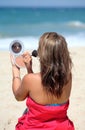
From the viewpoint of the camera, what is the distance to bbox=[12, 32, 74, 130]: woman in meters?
2.62

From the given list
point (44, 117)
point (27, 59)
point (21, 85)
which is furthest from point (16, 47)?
point (44, 117)

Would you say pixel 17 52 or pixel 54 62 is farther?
pixel 17 52

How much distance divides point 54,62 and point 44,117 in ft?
1.37

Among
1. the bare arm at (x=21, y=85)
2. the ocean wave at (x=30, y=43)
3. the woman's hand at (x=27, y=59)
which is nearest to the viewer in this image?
the bare arm at (x=21, y=85)

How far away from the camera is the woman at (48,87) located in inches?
103

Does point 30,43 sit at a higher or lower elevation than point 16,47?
lower

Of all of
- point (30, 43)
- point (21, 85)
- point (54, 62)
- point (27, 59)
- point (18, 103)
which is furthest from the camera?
point (30, 43)

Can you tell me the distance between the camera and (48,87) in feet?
8.80

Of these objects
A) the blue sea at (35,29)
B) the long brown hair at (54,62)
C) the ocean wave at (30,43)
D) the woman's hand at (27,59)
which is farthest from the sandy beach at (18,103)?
the blue sea at (35,29)

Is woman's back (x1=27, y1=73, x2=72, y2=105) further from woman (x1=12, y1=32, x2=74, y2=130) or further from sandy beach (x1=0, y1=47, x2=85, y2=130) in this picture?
sandy beach (x1=0, y1=47, x2=85, y2=130)

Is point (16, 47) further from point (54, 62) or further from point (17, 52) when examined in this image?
point (54, 62)

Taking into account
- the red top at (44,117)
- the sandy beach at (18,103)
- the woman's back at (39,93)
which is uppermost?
the woman's back at (39,93)

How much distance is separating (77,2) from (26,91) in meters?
36.6

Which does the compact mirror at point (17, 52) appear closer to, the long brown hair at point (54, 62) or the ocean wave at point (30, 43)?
the long brown hair at point (54, 62)
